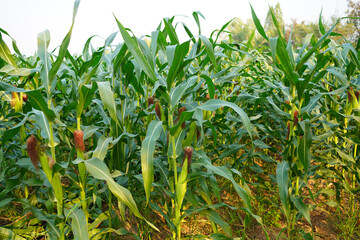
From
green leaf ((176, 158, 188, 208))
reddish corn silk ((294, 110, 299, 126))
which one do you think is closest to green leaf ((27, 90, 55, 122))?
green leaf ((176, 158, 188, 208))

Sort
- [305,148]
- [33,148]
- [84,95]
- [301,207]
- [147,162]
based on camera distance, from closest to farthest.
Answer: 1. [147,162]
2. [33,148]
3. [84,95]
4. [305,148]
5. [301,207]

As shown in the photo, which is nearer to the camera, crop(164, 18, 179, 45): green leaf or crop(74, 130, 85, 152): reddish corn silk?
crop(74, 130, 85, 152): reddish corn silk

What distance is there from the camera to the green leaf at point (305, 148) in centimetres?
181

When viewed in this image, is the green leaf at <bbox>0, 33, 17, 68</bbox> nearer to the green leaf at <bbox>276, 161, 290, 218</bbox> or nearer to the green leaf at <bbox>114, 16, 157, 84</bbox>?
the green leaf at <bbox>114, 16, 157, 84</bbox>

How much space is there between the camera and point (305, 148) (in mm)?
1844

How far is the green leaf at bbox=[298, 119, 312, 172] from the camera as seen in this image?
181 centimetres

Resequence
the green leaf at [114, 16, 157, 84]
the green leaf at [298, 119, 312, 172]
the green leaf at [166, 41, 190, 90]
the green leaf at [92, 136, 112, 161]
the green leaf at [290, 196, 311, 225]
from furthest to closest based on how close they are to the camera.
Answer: the green leaf at [290, 196, 311, 225] → the green leaf at [298, 119, 312, 172] → the green leaf at [92, 136, 112, 161] → the green leaf at [166, 41, 190, 90] → the green leaf at [114, 16, 157, 84]

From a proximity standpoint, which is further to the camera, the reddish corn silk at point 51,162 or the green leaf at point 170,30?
the green leaf at point 170,30

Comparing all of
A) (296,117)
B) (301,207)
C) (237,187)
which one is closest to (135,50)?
(237,187)

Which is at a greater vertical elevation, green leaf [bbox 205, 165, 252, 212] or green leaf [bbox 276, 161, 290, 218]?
green leaf [bbox 205, 165, 252, 212]

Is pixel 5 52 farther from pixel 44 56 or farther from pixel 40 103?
pixel 40 103

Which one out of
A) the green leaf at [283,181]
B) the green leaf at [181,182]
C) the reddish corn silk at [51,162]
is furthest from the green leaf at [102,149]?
the green leaf at [283,181]

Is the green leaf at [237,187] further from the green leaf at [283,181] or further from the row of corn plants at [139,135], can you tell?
the green leaf at [283,181]

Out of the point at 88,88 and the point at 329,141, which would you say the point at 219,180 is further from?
the point at 88,88
